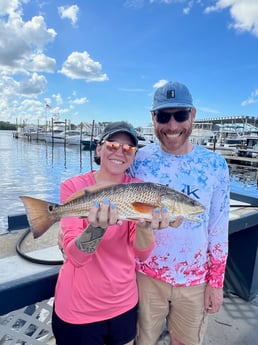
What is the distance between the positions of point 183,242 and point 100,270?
70 cm

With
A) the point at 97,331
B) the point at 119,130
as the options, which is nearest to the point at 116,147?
the point at 119,130

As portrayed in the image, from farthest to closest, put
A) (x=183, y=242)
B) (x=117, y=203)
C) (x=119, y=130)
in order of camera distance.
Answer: (x=183, y=242)
(x=119, y=130)
(x=117, y=203)

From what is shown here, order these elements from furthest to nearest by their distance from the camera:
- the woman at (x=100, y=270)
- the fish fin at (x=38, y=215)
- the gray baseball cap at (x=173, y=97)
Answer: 1. the gray baseball cap at (x=173, y=97)
2. the fish fin at (x=38, y=215)
3. the woman at (x=100, y=270)

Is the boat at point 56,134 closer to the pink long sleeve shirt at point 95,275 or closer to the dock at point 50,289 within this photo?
the dock at point 50,289

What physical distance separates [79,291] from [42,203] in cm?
57

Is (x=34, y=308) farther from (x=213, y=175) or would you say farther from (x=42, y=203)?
(x=213, y=175)

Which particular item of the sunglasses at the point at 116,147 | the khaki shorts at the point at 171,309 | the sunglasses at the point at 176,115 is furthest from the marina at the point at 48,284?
the sunglasses at the point at 176,115

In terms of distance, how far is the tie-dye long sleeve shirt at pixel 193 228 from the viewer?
82.2 inches

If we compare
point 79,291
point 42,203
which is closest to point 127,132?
point 42,203

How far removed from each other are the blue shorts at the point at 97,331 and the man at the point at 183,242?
1.13 ft

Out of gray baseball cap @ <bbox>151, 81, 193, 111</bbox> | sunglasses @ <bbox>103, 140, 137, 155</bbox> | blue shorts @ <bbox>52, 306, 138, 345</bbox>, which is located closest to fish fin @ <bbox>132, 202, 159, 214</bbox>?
sunglasses @ <bbox>103, 140, 137, 155</bbox>

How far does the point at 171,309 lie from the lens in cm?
221

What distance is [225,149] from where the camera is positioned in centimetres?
4372

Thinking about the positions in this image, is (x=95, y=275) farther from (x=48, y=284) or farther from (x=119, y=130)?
(x=119, y=130)
